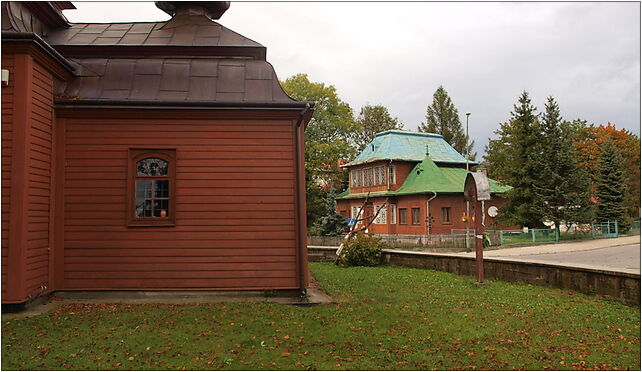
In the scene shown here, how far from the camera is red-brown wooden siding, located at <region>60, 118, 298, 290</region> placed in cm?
968

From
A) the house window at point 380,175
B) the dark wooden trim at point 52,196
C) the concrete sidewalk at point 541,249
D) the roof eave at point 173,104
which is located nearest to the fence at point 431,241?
the concrete sidewalk at point 541,249

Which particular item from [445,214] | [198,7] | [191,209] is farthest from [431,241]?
[191,209]

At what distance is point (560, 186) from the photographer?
3080 centimetres

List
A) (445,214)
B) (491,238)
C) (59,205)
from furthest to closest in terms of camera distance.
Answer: (445,214), (491,238), (59,205)

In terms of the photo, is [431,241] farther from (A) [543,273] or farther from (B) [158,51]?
(B) [158,51]

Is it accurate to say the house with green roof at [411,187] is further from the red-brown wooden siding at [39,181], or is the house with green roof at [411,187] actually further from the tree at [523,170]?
the red-brown wooden siding at [39,181]

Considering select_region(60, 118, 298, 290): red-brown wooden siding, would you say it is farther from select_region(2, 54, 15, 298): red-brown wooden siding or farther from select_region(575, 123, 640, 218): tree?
select_region(575, 123, 640, 218): tree

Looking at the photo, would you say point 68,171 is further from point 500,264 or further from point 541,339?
point 500,264

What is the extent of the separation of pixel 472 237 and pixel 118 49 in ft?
66.6

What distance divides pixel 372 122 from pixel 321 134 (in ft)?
40.8

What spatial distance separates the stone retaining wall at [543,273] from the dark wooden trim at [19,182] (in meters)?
10.8

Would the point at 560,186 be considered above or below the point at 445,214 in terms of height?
above

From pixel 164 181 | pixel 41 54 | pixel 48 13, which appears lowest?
pixel 164 181

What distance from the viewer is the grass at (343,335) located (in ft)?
19.2
